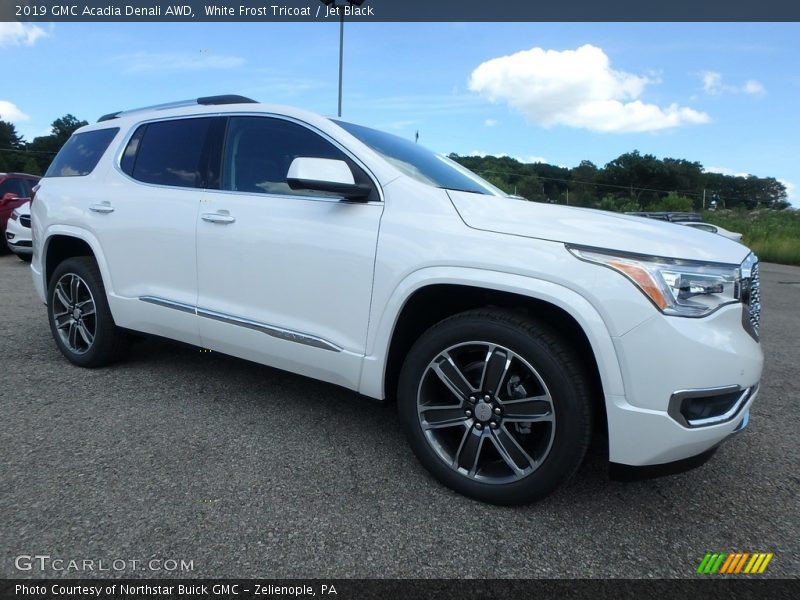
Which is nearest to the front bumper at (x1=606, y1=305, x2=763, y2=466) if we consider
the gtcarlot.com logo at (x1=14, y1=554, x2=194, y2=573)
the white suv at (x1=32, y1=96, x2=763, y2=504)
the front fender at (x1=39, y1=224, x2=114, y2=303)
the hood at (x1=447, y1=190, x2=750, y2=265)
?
the white suv at (x1=32, y1=96, x2=763, y2=504)

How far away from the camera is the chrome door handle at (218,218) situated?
9.89 ft

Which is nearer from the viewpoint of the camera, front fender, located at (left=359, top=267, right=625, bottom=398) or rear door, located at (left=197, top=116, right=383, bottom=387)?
front fender, located at (left=359, top=267, right=625, bottom=398)

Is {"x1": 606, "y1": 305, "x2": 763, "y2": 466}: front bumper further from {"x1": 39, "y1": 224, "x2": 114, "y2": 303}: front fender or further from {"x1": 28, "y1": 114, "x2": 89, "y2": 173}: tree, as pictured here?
{"x1": 28, "y1": 114, "x2": 89, "y2": 173}: tree

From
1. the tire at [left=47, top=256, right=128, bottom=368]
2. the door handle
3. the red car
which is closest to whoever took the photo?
the door handle

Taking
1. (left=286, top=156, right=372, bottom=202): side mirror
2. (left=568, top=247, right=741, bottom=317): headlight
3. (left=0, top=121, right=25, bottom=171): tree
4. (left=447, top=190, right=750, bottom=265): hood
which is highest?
(left=286, top=156, right=372, bottom=202): side mirror

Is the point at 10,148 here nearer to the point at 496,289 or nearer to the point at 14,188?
the point at 14,188

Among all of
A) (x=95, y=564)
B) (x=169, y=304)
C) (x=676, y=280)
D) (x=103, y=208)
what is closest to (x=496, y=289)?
(x=676, y=280)

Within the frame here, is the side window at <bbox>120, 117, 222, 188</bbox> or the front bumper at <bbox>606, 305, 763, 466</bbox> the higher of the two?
the side window at <bbox>120, 117, 222, 188</bbox>

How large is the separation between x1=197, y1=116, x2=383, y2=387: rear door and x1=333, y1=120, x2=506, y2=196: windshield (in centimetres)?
24

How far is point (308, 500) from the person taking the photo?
2340 mm

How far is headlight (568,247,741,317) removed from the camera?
202cm

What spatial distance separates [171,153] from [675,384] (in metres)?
3.14

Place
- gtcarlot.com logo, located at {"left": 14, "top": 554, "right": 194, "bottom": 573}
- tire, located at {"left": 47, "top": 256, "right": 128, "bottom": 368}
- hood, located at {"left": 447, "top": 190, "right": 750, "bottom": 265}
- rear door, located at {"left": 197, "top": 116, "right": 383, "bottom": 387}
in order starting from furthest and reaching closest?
tire, located at {"left": 47, "top": 256, "right": 128, "bottom": 368}
rear door, located at {"left": 197, "top": 116, "right": 383, "bottom": 387}
hood, located at {"left": 447, "top": 190, "right": 750, "bottom": 265}
gtcarlot.com logo, located at {"left": 14, "top": 554, "right": 194, "bottom": 573}

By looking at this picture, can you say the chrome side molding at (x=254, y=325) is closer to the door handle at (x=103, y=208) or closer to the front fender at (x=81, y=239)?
the front fender at (x=81, y=239)
